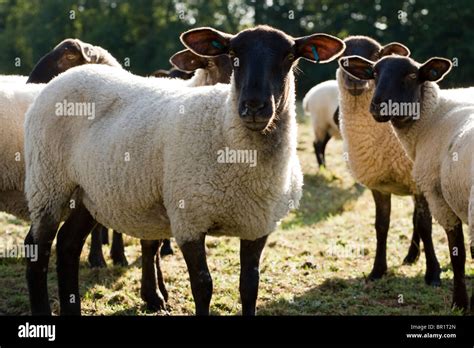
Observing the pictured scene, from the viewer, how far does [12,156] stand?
6.12 m

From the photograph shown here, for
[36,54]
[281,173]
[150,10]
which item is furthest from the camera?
[150,10]

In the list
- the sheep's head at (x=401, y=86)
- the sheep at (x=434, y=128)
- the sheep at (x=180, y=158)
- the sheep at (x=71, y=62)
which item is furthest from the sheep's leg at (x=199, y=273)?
the sheep at (x=71, y=62)

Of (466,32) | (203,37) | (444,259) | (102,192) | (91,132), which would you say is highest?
(466,32)

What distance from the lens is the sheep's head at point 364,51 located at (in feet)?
23.6

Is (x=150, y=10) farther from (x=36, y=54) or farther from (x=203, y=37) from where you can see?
(x=203, y=37)

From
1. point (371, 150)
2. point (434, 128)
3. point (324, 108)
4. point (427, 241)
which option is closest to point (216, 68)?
point (371, 150)

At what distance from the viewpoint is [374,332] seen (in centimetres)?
414

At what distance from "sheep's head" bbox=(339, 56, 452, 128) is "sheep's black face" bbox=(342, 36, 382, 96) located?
994 millimetres

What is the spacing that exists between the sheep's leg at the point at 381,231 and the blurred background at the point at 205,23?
2272cm

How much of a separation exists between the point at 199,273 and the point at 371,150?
3180 millimetres

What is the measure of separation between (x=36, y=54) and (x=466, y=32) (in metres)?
24.2

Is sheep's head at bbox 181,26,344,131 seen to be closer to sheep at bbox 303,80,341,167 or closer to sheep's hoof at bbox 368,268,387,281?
sheep's hoof at bbox 368,268,387,281

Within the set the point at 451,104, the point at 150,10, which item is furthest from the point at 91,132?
the point at 150,10

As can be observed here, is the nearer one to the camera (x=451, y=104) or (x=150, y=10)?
(x=451, y=104)
